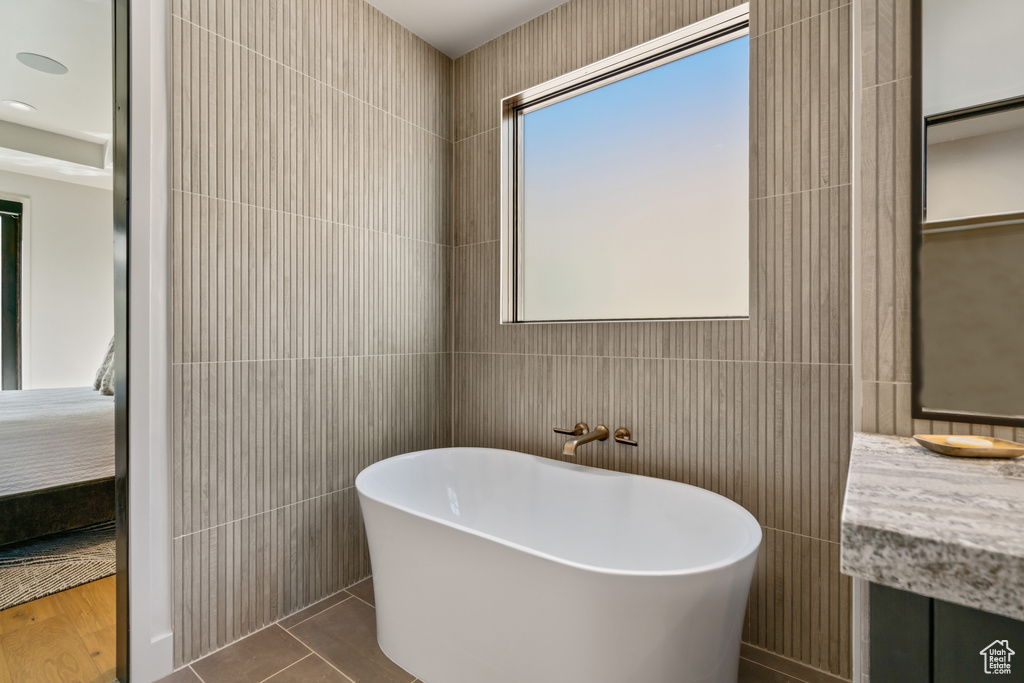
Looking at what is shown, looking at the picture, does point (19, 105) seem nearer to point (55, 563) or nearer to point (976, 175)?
point (55, 563)

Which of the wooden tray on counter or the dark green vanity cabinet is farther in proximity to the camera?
the wooden tray on counter

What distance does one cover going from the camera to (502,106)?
7.60 ft

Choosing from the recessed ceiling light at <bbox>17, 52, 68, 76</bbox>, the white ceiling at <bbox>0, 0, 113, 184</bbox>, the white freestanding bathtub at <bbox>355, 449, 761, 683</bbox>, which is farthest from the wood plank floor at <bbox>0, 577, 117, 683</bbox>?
the recessed ceiling light at <bbox>17, 52, 68, 76</bbox>

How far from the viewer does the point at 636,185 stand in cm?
201

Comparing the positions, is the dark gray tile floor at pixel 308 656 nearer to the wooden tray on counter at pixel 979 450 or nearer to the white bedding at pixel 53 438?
the white bedding at pixel 53 438

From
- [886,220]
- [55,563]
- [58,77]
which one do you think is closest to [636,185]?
[886,220]

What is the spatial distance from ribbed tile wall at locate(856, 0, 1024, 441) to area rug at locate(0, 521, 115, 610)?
8.09 feet

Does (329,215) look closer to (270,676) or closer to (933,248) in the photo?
(270,676)

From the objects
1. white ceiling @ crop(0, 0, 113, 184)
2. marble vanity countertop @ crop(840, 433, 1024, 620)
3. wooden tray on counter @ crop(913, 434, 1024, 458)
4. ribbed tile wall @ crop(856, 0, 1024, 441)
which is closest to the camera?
marble vanity countertop @ crop(840, 433, 1024, 620)

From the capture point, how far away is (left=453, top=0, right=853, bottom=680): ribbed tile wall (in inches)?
57.9

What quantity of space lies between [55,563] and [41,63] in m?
1.90

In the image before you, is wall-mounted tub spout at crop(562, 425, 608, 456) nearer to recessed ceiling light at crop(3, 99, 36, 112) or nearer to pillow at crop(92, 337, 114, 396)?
pillow at crop(92, 337, 114, 396)

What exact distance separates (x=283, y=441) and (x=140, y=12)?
4.84ft

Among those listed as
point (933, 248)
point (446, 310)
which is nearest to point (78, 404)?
point (446, 310)
